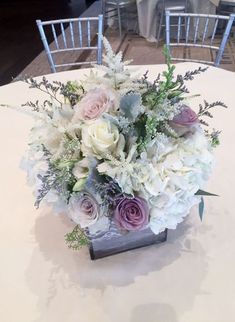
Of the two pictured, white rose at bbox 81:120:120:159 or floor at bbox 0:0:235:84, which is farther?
floor at bbox 0:0:235:84

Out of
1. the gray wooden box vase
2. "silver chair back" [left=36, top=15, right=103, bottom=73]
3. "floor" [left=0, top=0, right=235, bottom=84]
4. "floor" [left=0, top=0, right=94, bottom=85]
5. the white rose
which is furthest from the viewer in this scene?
"floor" [left=0, top=0, right=94, bottom=85]

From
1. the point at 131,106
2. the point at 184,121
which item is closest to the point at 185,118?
the point at 184,121

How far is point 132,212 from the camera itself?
0.59m

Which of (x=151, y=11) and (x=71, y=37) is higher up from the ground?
(x=71, y=37)

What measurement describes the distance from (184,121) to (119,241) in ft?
0.95

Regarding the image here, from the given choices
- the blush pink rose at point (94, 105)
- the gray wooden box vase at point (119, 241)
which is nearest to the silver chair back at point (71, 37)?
the blush pink rose at point (94, 105)

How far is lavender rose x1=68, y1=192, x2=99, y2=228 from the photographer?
0.59m

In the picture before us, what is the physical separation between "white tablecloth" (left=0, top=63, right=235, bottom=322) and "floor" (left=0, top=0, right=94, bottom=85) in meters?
3.07

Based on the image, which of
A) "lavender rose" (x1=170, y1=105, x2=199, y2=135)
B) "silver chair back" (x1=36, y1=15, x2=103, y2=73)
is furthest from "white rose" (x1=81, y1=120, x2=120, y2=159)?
"silver chair back" (x1=36, y1=15, x2=103, y2=73)

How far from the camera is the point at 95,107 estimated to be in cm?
60

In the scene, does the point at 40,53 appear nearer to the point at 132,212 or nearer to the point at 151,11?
the point at 151,11

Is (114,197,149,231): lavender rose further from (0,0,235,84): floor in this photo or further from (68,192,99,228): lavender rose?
(0,0,235,84): floor

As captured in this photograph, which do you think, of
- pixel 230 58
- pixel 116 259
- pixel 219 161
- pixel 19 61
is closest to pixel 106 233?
pixel 116 259

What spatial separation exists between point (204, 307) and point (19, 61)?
3.97 meters
